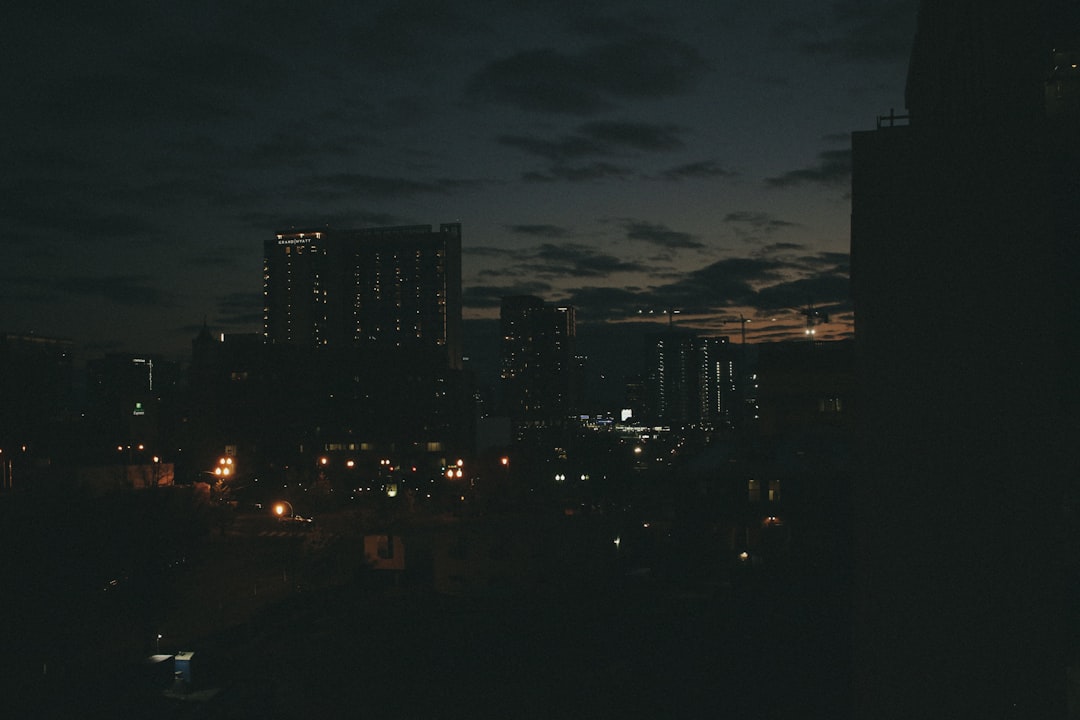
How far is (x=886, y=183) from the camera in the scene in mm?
6633

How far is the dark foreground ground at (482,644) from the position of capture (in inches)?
415

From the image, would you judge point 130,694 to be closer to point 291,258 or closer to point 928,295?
point 928,295

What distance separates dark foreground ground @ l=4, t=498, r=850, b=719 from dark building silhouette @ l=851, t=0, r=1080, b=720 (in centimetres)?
412

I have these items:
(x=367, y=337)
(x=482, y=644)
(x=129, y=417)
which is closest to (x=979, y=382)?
(x=482, y=644)

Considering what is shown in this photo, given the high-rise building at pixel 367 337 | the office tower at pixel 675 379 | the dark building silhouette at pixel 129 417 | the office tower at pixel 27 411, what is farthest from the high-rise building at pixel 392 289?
the office tower at pixel 27 411

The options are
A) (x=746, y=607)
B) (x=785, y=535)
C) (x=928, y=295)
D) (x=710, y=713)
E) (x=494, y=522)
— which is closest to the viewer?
(x=928, y=295)

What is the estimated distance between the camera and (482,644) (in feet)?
45.1

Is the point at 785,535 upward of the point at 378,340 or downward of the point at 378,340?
downward

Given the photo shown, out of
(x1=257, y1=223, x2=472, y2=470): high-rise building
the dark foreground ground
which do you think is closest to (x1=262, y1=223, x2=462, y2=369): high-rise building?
(x1=257, y1=223, x2=472, y2=470): high-rise building

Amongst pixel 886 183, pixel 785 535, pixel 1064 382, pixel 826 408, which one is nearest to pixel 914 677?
pixel 1064 382

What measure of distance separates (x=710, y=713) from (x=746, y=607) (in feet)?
16.2

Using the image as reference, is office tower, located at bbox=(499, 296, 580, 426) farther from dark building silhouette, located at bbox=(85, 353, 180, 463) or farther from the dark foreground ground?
the dark foreground ground

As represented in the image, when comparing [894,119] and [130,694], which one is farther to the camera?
[130,694]

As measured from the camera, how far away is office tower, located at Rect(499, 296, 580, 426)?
107m
